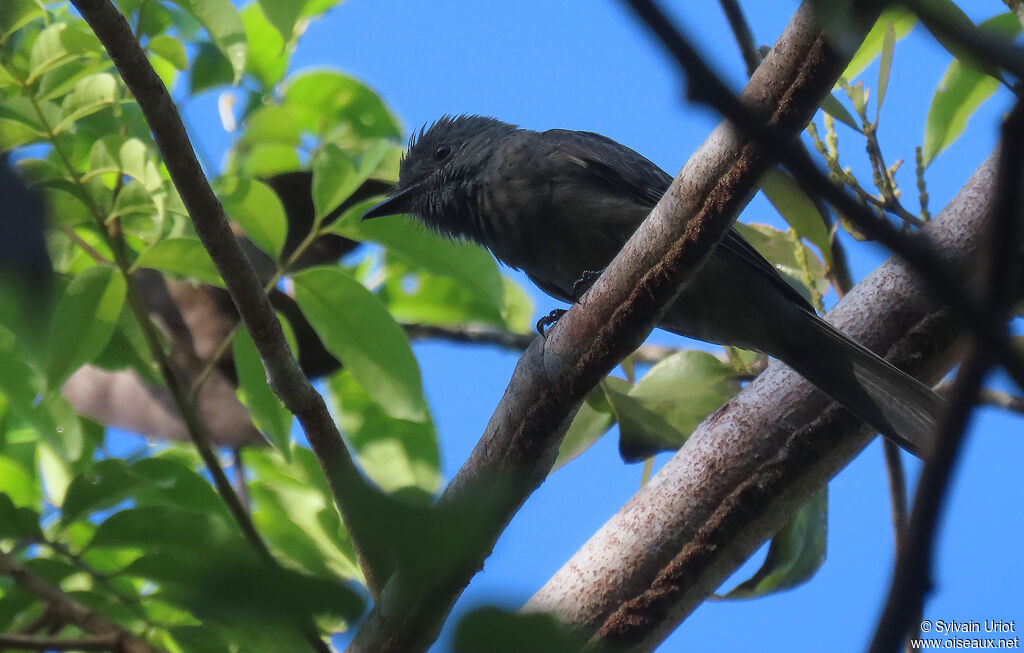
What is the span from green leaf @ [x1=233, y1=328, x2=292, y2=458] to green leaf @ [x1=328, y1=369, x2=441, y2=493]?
378 millimetres

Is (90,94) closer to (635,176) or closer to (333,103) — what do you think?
(333,103)

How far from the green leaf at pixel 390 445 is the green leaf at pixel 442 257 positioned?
0.50m

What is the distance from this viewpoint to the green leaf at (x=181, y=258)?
9.43 ft

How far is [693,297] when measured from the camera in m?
3.82

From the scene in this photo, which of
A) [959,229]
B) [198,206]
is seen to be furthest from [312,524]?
[959,229]

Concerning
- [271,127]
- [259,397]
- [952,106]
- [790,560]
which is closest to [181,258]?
[259,397]

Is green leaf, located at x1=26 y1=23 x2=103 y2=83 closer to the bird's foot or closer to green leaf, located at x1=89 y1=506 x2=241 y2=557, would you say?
green leaf, located at x1=89 y1=506 x2=241 y2=557

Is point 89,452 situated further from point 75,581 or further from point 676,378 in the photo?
point 676,378

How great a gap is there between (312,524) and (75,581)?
801 mm

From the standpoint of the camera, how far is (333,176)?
3.24 meters

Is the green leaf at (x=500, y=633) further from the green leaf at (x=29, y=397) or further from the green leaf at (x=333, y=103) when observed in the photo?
the green leaf at (x=333, y=103)

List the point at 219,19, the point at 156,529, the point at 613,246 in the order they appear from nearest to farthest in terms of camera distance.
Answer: the point at 156,529 → the point at 219,19 → the point at 613,246

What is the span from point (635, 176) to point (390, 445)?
1.48m

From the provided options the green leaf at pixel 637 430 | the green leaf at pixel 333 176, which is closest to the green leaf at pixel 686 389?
the green leaf at pixel 637 430
